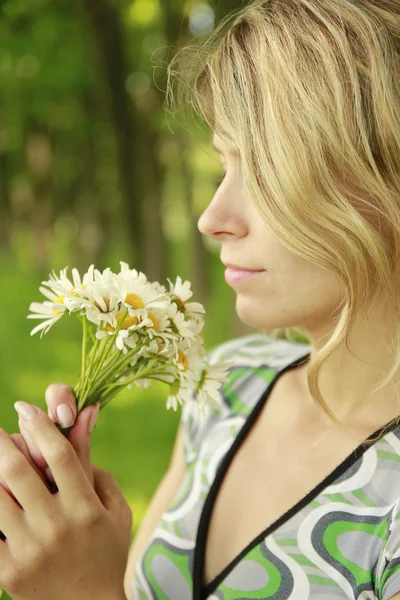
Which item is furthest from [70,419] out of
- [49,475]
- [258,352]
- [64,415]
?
[258,352]

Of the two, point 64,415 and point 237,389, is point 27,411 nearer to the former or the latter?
point 64,415

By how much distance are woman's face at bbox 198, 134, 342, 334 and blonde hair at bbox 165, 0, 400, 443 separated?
37 millimetres

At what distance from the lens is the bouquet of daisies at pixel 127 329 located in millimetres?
1485

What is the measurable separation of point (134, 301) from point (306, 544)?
0.74 meters

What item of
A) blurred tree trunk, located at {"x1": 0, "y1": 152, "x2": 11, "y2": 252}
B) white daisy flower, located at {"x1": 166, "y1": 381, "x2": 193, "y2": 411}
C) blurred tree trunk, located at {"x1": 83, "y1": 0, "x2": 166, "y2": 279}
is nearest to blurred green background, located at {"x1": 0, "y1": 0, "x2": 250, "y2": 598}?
blurred tree trunk, located at {"x1": 83, "y1": 0, "x2": 166, "y2": 279}

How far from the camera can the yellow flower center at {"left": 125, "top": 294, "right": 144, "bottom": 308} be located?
4.86 ft

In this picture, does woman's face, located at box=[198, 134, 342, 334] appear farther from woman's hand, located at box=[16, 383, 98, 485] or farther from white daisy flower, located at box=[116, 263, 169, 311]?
woman's hand, located at box=[16, 383, 98, 485]

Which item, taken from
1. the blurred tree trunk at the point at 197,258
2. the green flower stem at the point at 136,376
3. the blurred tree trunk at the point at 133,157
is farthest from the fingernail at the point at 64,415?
the blurred tree trunk at the point at 197,258

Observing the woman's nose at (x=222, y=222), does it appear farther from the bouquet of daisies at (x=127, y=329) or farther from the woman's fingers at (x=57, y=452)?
the woman's fingers at (x=57, y=452)

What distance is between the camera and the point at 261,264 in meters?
1.78

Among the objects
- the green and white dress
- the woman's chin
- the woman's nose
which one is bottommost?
the green and white dress

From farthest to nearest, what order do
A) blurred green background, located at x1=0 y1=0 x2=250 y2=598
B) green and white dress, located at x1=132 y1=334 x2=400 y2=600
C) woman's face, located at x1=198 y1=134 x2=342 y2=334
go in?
blurred green background, located at x1=0 y1=0 x2=250 y2=598 < woman's face, located at x1=198 y1=134 x2=342 y2=334 < green and white dress, located at x1=132 y1=334 x2=400 y2=600

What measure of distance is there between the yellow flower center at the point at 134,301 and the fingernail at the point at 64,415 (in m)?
0.26

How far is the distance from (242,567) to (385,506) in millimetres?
374
